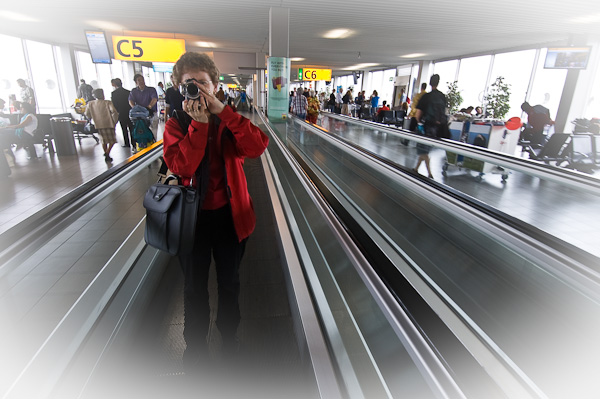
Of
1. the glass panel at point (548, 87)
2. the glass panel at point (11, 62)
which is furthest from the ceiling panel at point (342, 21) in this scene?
the glass panel at point (548, 87)

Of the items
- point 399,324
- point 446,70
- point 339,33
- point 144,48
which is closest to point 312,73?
point 339,33

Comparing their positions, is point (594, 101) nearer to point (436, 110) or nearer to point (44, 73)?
point (436, 110)

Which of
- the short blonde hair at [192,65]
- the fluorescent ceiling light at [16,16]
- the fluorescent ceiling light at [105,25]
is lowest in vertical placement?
the short blonde hair at [192,65]

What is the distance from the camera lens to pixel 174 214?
5.30 ft

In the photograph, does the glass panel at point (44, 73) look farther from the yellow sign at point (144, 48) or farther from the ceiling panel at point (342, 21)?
the yellow sign at point (144, 48)

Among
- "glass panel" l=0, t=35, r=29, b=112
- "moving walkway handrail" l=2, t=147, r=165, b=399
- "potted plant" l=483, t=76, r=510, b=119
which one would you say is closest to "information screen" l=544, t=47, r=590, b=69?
"potted plant" l=483, t=76, r=510, b=119

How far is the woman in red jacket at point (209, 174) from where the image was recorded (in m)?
1.63

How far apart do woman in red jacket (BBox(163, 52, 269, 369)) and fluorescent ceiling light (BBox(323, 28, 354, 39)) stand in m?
12.4

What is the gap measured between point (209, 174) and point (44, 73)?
69.3 feet

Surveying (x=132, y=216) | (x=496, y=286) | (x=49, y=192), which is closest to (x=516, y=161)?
(x=496, y=286)

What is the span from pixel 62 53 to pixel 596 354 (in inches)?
898

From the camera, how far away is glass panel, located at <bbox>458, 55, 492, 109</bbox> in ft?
56.6

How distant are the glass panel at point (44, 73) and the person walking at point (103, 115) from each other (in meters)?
11.2

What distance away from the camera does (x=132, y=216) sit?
15.3ft
